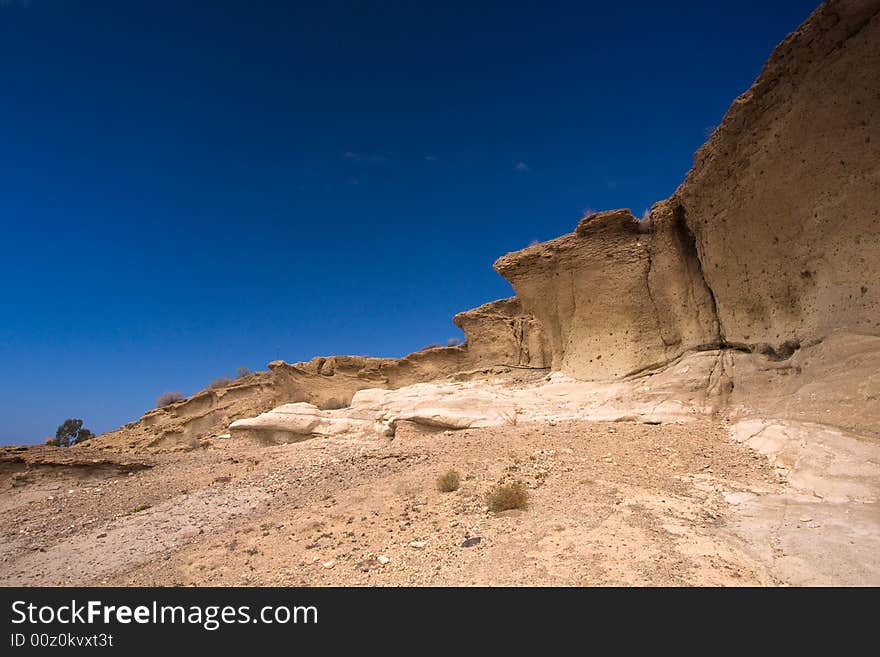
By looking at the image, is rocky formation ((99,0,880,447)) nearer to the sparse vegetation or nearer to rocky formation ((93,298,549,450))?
rocky formation ((93,298,549,450))

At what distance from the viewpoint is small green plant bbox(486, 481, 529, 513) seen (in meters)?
4.72

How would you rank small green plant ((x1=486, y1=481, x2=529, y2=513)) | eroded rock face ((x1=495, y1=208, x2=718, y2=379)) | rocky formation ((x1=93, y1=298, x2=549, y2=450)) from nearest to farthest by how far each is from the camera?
small green plant ((x1=486, y1=481, x2=529, y2=513)) → eroded rock face ((x1=495, y1=208, x2=718, y2=379)) → rocky formation ((x1=93, y1=298, x2=549, y2=450))

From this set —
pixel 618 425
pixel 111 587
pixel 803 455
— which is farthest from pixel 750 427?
pixel 111 587

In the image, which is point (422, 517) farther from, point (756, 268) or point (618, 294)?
point (618, 294)

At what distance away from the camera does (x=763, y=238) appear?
25.0 feet

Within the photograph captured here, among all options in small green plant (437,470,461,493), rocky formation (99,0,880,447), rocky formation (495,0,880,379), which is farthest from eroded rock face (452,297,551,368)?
small green plant (437,470,461,493)

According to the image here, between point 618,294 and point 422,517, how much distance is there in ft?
25.1

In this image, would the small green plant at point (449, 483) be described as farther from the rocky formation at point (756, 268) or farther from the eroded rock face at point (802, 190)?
the eroded rock face at point (802, 190)

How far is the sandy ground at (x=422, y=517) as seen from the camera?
3.47 meters

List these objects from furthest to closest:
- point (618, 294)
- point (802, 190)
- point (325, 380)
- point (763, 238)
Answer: point (325, 380)
point (618, 294)
point (763, 238)
point (802, 190)

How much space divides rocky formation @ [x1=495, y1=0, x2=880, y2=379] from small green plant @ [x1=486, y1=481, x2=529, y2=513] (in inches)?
201

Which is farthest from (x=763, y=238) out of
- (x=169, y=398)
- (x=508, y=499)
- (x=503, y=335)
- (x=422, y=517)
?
(x=169, y=398)

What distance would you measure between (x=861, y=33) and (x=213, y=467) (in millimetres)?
12653

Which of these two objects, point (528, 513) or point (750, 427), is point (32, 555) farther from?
point (750, 427)
